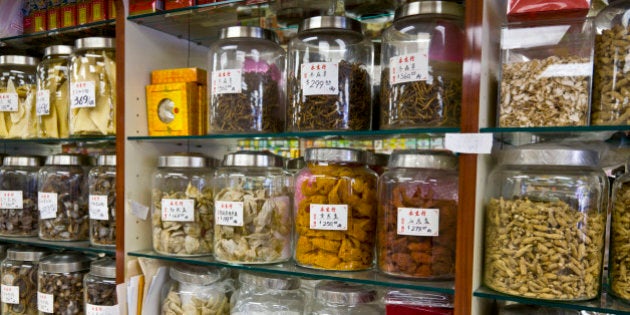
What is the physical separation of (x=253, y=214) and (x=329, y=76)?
419mm

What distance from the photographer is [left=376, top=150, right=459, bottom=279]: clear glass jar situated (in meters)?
1.07

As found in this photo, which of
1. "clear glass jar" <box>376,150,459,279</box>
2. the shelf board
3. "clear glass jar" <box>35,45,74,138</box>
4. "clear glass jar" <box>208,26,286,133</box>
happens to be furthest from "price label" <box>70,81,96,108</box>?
"clear glass jar" <box>376,150,459,279</box>

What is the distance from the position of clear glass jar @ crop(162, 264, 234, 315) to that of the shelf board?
51 mm

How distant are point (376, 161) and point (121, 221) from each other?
30.7 inches

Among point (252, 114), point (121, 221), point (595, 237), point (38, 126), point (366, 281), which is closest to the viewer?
point (595, 237)

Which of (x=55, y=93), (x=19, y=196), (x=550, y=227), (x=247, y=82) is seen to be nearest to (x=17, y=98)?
(x=55, y=93)

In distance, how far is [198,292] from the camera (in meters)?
1.37

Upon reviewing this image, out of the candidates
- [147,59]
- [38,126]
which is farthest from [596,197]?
[38,126]

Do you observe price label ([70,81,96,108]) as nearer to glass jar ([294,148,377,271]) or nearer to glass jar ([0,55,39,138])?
glass jar ([0,55,39,138])

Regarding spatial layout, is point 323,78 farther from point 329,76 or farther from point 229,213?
point 229,213

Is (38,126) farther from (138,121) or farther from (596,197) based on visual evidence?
(596,197)

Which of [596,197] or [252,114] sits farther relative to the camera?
[252,114]

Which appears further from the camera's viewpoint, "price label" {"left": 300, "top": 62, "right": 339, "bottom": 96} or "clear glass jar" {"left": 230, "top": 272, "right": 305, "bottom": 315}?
"clear glass jar" {"left": 230, "top": 272, "right": 305, "bottom": 315}

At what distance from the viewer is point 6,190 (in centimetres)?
173
